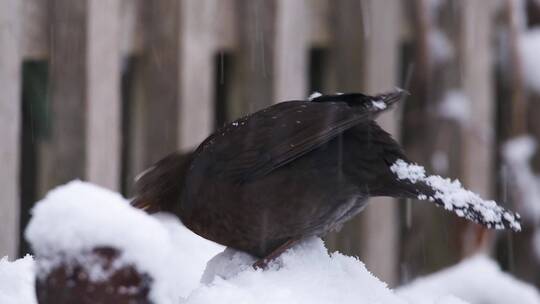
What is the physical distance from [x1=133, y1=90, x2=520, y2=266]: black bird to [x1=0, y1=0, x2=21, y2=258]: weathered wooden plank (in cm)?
49

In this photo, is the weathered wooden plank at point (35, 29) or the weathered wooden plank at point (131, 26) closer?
the weathered wooden plank at point (35, 29)

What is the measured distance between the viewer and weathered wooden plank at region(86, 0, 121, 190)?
2.59m

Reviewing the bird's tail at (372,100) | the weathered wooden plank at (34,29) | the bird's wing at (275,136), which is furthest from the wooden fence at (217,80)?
the bird's tail at (372,100)

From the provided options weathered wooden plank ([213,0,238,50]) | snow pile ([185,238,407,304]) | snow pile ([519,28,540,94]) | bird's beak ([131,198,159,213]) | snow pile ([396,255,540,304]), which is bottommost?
snow pile ([396,255,540,304])

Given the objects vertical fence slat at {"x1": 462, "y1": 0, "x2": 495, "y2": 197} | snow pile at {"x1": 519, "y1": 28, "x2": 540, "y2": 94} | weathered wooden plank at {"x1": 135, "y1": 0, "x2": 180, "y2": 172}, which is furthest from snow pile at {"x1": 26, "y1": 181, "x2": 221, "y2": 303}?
snow pile at {"x1": 519, "y1": 28, "x2": 540, "y2": 94}

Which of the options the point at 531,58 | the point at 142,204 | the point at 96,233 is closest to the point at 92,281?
the point at 96,233

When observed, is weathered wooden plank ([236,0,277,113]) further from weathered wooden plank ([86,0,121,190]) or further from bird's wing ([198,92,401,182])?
bird's wing ([198,92,401,182])

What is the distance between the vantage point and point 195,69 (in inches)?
115

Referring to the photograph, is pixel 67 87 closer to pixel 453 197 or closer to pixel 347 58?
A: pixel 453 197

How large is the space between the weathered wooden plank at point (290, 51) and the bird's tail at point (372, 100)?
41.2 inches

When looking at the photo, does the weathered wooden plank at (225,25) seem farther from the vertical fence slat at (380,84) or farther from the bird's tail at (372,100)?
the bird's tail at (372,100)

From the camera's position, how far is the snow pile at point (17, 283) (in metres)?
1.53

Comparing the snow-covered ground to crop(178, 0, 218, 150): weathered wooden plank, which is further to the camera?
crop(178, 0, 218, 150): weathered wooden plank

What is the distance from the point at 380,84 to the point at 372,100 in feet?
5.37
